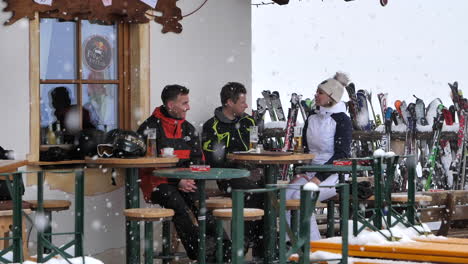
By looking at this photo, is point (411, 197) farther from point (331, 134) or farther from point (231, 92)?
point (231, 92)

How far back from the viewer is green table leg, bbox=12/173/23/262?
4728 millimetres

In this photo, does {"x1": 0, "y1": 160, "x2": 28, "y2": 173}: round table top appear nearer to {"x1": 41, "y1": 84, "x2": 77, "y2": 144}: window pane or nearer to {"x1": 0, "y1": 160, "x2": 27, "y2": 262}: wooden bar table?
{"x1": 41, "y1": 84, "x2": 77, "y2": 144}: window pane

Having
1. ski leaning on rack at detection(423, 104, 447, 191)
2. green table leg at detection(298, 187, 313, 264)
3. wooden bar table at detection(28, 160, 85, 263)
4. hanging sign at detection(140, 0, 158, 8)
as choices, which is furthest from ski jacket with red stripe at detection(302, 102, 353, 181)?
green table leg at detection(298, 187, 313, 264)

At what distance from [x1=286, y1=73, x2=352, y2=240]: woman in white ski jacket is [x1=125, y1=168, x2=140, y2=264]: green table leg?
4.75 ft

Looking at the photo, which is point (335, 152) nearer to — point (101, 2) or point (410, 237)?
point (101, 2)

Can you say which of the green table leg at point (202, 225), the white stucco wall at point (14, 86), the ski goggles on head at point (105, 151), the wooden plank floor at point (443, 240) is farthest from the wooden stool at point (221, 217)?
the wooden plank floor at point (443, 240)

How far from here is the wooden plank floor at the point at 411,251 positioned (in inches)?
201

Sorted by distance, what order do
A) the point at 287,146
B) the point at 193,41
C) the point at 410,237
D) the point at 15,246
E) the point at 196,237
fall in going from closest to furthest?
the point at 15,246
the point at 410,237
the point at 196,237
the point at 193,41
the point at 287,146

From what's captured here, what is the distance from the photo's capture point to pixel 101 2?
8.75m

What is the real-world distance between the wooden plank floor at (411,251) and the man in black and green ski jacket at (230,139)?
3.67 meters

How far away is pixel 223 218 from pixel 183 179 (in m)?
0.86

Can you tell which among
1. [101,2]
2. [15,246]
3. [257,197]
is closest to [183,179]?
[257,197]

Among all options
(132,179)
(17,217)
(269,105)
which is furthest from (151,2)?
(17,217)

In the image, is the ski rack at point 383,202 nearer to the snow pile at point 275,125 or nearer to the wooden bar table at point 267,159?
the wooden bar table at point 267,159
